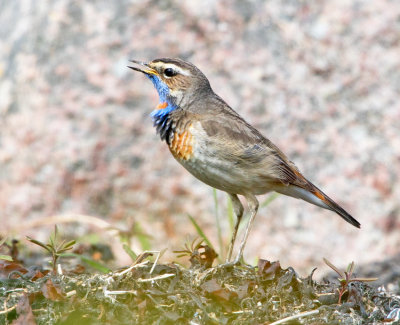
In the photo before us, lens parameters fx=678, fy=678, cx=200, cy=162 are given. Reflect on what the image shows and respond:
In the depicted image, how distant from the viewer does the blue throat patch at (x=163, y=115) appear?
5855 millimetres

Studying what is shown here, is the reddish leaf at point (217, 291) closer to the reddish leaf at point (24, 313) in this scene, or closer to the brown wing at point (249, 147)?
the reddish leaf at point (24, 313)

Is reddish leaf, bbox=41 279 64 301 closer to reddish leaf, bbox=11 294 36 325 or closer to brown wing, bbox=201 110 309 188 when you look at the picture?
reddish leaf, bbox=11 294 36 325

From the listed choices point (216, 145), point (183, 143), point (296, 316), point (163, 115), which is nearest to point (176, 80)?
point (163, 115)

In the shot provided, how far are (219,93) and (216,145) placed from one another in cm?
237

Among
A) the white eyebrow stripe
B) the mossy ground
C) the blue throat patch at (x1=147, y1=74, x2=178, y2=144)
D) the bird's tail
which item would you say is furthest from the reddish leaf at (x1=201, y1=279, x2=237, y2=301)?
the white eyebrow stripe

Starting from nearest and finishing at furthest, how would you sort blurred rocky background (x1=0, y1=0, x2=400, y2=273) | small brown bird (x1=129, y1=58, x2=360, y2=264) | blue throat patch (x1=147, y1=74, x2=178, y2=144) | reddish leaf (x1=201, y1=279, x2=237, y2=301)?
reddish leaf (x1=201, y1=279, x2=237, y2=301) → small brown bird (x1=129, y1=58, x2=360, y2=264) → blue throat patch (x1=147, y1=74, x2=178, y2=144) → blurred rocky background (x1=0, y1=0, x2=400, y2=273)

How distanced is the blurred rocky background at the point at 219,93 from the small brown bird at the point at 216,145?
4.54 feet

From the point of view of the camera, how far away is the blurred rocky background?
7.41m

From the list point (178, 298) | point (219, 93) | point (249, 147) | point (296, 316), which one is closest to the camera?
point (296, 316)

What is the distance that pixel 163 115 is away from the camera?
19.8 ft

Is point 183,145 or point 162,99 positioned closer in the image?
point 183,145

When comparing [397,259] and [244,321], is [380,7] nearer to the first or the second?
[397,259]

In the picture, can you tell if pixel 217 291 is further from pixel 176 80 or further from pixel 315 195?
pixel 176 80

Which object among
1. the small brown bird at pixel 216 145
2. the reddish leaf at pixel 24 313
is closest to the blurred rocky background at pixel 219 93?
the small brown bird at pixel 216 145
